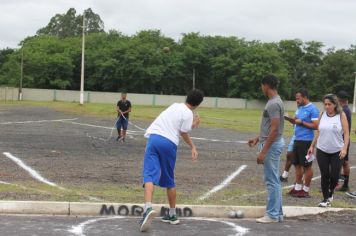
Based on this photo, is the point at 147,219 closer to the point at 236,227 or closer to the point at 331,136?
the point at 236,227

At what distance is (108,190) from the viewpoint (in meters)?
9.71

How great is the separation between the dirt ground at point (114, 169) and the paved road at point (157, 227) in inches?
39.3

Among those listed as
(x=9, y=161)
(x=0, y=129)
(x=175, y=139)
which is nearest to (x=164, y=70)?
(x=0, y=129)

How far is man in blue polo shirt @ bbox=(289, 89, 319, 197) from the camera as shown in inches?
392

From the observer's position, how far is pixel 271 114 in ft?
25.5

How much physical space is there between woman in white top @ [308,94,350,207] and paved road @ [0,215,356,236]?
1.15 meters

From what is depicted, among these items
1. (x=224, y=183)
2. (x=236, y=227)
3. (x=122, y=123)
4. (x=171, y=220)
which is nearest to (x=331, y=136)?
(x=236, y=227)

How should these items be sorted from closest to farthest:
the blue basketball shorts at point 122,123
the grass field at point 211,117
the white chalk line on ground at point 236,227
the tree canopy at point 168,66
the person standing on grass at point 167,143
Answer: the white chalk line on ground at point 236,227 → the person standing on grass at point 167,143 → the blue basketball shorts at point 122,123 → the grass field at point 211,117 → the tree canopy at point 168,66

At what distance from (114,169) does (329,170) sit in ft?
16.7

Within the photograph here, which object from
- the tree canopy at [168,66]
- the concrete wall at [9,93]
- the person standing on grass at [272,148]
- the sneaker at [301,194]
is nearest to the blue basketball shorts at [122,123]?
the sneaker at [301,194]

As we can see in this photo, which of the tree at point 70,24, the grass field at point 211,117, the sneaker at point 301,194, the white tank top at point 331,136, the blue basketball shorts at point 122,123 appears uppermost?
the tree at point 70,24

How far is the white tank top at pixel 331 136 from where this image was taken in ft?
29.4

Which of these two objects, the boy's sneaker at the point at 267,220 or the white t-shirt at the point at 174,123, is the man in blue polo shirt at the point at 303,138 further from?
the white t-shirt at the point at 174,123

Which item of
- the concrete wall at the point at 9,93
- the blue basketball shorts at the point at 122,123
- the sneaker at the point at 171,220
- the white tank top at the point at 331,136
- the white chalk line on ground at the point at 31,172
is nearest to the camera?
the sneaker at the point at 171,220
